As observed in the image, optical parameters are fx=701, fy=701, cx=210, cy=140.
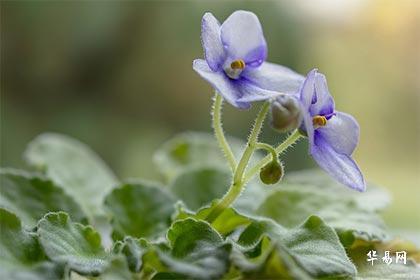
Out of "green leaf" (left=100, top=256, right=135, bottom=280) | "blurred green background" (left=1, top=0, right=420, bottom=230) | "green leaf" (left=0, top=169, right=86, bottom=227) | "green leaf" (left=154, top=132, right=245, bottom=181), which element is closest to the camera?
"green leaf" (left=100, top=256, right=135, bottom=280)

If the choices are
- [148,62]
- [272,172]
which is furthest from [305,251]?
[148,62]

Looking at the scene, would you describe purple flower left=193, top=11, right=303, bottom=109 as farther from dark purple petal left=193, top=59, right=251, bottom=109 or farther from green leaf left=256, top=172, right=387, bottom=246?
green leaf left=256, top=172, right=387, bottom=246

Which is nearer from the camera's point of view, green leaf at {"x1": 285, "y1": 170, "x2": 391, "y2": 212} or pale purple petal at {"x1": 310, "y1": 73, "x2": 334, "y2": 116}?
pale purple petal at {"x1": 310, "y1": 73, "x2": 334, "y2": 116}

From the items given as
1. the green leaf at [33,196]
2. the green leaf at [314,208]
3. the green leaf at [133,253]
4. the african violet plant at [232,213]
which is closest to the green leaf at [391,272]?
the african violet plant at [232,213]

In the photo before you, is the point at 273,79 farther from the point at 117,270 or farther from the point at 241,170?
the point at 117,270

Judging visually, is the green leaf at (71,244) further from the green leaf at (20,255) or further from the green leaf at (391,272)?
the green leaf at (391,272)

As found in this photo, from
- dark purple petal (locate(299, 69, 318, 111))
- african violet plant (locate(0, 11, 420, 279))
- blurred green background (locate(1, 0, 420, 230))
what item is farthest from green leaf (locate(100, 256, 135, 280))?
blurred green background (locate(1, 0, 420, 230))

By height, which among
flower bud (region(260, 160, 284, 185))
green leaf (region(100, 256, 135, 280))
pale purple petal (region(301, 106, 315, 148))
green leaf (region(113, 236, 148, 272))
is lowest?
green leaf (region(100, 256, 135, 280))

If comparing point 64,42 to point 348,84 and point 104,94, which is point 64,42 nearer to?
point 104,94
